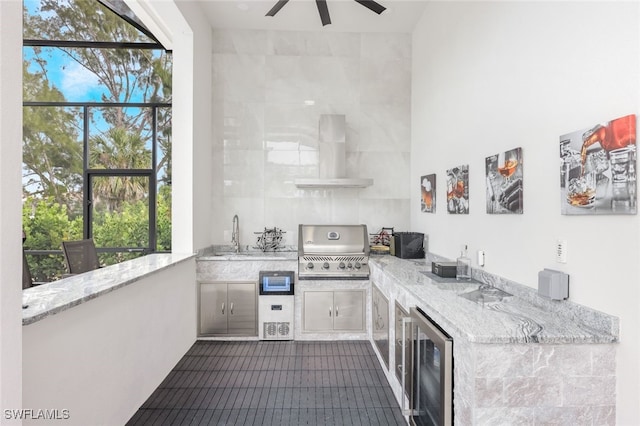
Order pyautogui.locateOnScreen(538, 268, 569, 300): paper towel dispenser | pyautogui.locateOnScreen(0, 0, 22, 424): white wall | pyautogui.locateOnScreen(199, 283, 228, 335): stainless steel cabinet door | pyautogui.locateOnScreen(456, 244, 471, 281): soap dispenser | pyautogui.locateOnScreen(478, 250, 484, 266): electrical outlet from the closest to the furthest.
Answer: pyautogui.locateOnScreen(0, 0, 22, 424): white wall → pyautogui.locateOnScreen(538, 268, 569, 300): paper towel dispenser → pyautogui.locateOnScreen(478, 250, 484, 266): electrical outlet → pyautogui.locateOnScreen(456, 244, 471, 281): soap dispenser → pyautogui.locateOnScreen(199, 283, 228, 335): stainless steel cabinet door

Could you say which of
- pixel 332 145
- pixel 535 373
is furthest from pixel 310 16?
pixel 535 373

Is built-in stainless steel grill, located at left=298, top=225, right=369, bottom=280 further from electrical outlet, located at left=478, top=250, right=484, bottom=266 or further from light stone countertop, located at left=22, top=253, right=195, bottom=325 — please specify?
light stone countertop, located at left=22, top=253, right=195, bottom=325

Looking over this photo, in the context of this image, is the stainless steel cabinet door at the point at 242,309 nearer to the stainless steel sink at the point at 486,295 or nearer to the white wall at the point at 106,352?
the white wall at the point at 106,352

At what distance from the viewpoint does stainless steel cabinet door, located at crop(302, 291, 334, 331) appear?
3.72 m

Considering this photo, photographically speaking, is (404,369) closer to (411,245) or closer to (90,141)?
(411,245)

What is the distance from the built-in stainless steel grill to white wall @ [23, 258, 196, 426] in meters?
1.36

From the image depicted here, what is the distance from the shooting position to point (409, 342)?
2102mm

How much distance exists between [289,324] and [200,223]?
4.95ft

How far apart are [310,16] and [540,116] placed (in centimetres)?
300

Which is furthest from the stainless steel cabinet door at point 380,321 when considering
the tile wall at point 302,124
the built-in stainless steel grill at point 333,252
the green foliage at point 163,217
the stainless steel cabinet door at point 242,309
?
the green foliage at point 163,217

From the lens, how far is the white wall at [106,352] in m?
1.51

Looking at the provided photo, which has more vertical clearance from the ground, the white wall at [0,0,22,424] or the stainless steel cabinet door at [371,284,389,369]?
the white wall at [0,0,22,424]

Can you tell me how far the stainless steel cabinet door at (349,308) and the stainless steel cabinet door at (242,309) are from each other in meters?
0.89

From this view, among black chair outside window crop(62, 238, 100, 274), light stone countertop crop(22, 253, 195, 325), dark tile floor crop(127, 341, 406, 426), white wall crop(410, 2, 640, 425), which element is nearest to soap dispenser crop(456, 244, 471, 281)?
white wall crop(410, 2, 640, 425)
